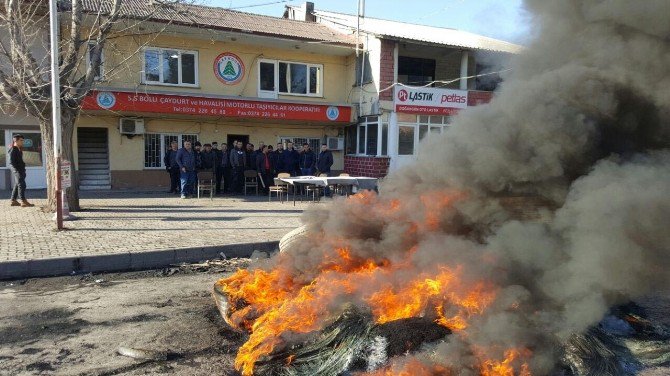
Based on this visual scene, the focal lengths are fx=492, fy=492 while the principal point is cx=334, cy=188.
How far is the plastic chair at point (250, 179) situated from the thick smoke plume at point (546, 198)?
35.3 feet

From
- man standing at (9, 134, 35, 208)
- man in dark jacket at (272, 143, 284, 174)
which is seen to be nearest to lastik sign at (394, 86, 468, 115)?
man in dark jacket at (272, 143, 284, 174)

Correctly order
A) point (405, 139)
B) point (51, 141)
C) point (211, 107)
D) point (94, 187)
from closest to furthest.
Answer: point (51, 141) → point (211, 107) → point (94, 187) → point (405, 139)

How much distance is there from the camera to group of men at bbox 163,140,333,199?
1558 cm

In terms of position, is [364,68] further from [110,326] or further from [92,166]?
[110,326]

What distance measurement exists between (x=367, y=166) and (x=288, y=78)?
463 centimetres

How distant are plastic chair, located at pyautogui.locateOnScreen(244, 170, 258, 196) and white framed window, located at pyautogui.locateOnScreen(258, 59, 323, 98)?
12.4 ft

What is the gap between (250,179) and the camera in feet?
55.2

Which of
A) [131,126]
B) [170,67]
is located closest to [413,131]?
[170,67]

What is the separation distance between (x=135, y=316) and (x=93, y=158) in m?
14.2

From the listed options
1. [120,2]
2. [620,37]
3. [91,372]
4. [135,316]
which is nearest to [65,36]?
[120,2]

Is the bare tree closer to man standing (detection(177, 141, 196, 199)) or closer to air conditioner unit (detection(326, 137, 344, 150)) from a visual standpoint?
man standing (detection(177, 141, 196, 199))

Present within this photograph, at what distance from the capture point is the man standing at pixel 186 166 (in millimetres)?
14500

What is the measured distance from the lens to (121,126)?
54.3 feet

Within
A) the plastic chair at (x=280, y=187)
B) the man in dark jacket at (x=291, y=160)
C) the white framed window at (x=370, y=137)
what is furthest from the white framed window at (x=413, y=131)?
the plastic chair at (x=280, y=187)
